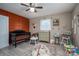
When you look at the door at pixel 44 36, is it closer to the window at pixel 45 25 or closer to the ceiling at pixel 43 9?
the window at pixel 45 25

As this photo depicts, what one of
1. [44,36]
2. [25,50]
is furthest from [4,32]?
[44,36]

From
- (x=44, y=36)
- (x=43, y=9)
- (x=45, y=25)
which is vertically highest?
(x=43, y=9)

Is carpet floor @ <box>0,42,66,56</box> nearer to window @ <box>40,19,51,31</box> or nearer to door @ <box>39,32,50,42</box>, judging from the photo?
door @ <box>39,32,50,42</box>

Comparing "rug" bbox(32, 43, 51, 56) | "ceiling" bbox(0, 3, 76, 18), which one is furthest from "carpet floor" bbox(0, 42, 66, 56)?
"ceiling" bbox(0, 3, 76, 18)

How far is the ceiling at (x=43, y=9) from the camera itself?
4.28ft

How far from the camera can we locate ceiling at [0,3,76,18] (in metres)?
1.31

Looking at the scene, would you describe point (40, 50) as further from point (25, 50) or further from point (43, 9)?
point (43, 9)

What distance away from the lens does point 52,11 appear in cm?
141

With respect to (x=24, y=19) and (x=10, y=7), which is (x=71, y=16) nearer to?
(x=24, y=19)

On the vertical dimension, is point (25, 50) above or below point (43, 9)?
below

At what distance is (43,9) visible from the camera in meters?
1.39

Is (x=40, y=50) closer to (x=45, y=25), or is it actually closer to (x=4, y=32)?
(x=45, y=25)

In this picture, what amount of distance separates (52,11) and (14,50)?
841 millimetres

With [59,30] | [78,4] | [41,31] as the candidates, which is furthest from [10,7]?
[78,4]
